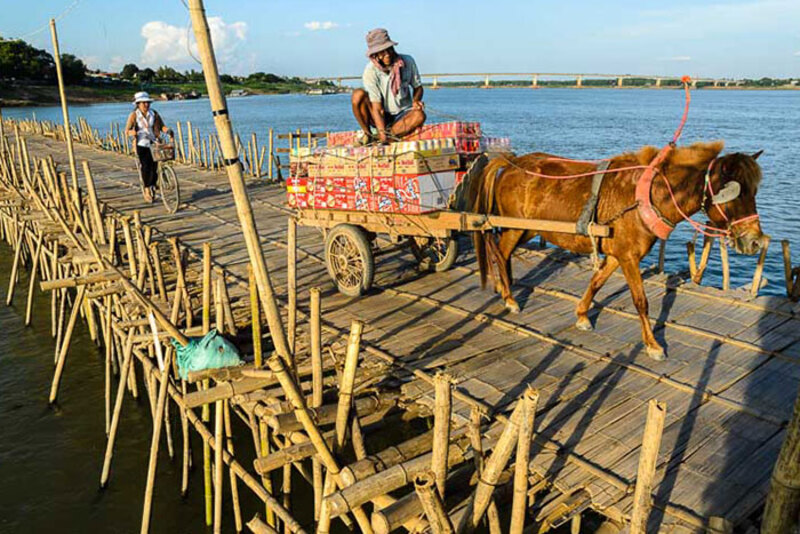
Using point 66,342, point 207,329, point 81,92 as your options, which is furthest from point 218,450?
point 81,92

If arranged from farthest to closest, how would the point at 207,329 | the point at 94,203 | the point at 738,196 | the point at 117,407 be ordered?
the point at 94,203
the point at 117,407
the point at 207,329
the point at 738,196

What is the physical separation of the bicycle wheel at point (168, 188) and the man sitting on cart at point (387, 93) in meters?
7.21

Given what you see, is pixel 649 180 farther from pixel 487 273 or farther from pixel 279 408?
pixel 279 408

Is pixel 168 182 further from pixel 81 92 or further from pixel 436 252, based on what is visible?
pixel 81 92

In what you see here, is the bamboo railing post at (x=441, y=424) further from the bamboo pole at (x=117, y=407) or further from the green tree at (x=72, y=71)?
the green tree at (x=72, y=71)

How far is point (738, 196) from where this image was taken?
5.18m

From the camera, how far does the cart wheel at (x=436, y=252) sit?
8.70 m

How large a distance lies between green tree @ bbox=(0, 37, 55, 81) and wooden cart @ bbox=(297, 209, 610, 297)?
8887cm

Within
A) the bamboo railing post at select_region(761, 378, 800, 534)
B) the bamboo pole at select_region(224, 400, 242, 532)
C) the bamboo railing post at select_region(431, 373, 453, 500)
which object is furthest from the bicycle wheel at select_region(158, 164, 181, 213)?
the bamboo railing post at select_region(761, 378, 800, 534)

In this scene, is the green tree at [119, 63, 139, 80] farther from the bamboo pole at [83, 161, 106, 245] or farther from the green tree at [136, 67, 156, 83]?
the bamboo pole at [83, 161, 106, 245]

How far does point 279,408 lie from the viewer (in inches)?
201

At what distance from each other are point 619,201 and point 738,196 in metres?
1.21

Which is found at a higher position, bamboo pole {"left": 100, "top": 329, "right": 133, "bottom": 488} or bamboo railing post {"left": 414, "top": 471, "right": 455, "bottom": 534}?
bamboo railing post {"left": 414, "top": 471, "right": 455, "bottom": 534}

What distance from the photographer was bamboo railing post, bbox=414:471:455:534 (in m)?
3.01
